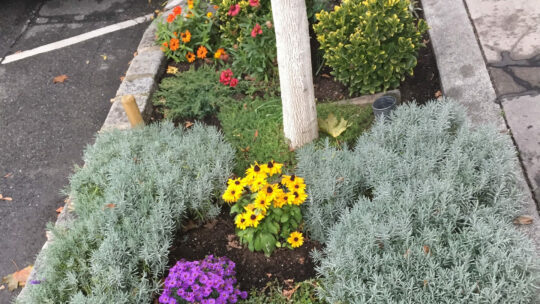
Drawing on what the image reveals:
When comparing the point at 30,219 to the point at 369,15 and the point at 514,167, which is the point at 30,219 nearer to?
the point at 369,15

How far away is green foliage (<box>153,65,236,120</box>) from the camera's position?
4.46 meters

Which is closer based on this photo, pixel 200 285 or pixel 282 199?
pixel 200 285

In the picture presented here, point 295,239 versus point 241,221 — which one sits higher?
point 241,221

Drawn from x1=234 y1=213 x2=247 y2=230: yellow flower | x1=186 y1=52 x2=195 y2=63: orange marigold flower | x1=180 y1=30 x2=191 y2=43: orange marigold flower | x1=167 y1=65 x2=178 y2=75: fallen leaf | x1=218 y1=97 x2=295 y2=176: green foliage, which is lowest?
x1=218 y1=97 x2=295 y2=176: green foliage

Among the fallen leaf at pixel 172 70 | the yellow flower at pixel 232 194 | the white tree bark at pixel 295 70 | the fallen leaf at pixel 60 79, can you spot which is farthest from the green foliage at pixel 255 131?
the fallen leaf at pixel 60 79

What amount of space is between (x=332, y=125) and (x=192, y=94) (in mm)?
1439

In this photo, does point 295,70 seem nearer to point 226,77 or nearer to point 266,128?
point 266,128

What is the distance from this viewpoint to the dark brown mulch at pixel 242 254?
303 centimetres

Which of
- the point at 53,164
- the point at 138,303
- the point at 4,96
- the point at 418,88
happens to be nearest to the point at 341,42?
the point at 418,88

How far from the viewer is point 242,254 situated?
3180 mm

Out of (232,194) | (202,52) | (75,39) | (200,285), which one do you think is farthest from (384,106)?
(75,39)

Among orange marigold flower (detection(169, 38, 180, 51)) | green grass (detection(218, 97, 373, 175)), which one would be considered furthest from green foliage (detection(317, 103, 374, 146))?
orange marigold flower (detection(169, 38, 180, 51))

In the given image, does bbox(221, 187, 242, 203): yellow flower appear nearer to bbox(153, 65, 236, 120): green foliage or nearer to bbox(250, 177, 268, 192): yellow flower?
bbox(250, 177, 268, 192): yellow flower

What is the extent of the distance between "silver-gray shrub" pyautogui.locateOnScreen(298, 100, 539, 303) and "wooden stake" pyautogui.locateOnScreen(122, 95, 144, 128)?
1.50 meters
